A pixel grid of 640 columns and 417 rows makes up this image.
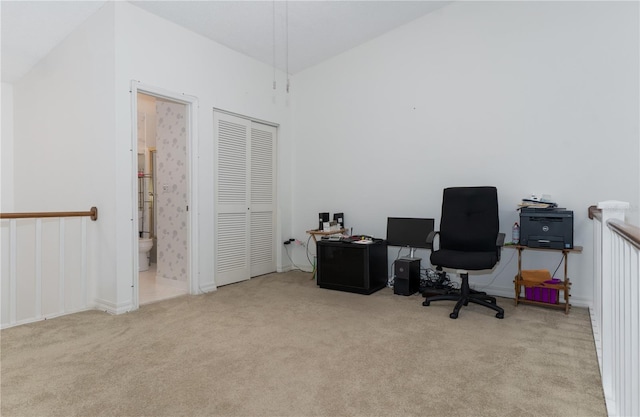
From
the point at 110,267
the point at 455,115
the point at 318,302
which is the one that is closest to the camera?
the point at 110,267

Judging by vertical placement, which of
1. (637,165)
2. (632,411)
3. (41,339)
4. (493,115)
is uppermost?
(493,115)

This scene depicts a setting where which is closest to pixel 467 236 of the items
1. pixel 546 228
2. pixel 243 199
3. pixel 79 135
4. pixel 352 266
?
pixel 546 228

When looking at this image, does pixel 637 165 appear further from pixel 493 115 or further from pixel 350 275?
pixel 350 275

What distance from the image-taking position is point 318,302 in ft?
12.4

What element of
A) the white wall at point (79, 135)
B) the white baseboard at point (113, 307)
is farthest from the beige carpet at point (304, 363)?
the white wall at point (79, 135)

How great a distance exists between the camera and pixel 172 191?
184 inches

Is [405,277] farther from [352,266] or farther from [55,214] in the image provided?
[55,214]

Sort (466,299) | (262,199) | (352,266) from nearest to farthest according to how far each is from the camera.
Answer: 1. (466,299)
2. (352,266)
3. (262,199)

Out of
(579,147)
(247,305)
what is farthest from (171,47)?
(579,147)

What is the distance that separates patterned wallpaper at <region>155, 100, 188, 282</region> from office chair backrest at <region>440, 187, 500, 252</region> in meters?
3.02

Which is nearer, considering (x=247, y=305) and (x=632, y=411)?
(x=632, y=411)

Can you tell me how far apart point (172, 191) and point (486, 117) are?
3.83 meters

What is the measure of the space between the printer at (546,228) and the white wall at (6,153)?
6.85 meters

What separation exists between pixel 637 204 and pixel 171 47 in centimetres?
474
